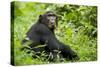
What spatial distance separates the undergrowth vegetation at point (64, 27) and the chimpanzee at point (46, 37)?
0.06 m

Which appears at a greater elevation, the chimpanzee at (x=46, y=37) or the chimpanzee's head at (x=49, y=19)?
the chimpanzee's head at (x=49, y=19)

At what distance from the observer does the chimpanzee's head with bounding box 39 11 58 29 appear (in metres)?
2.83

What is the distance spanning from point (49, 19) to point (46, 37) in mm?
265

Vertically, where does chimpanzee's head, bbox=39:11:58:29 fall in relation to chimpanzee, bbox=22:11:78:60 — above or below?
above

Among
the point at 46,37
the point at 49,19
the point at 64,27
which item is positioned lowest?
the point at 46,37

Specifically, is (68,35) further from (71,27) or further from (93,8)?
(93,8)

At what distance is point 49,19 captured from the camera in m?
2.87

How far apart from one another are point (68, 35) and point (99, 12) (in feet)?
2.28

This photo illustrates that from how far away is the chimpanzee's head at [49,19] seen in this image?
112 inches

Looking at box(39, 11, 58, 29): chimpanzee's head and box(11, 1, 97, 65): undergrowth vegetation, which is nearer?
box(11, 1, 97, 65): undergrowth vegetation

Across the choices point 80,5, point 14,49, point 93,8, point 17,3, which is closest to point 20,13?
point 17,3

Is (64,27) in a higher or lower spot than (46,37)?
higher

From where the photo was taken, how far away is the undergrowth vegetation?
8.77 ft

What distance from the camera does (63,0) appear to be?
2.99m
